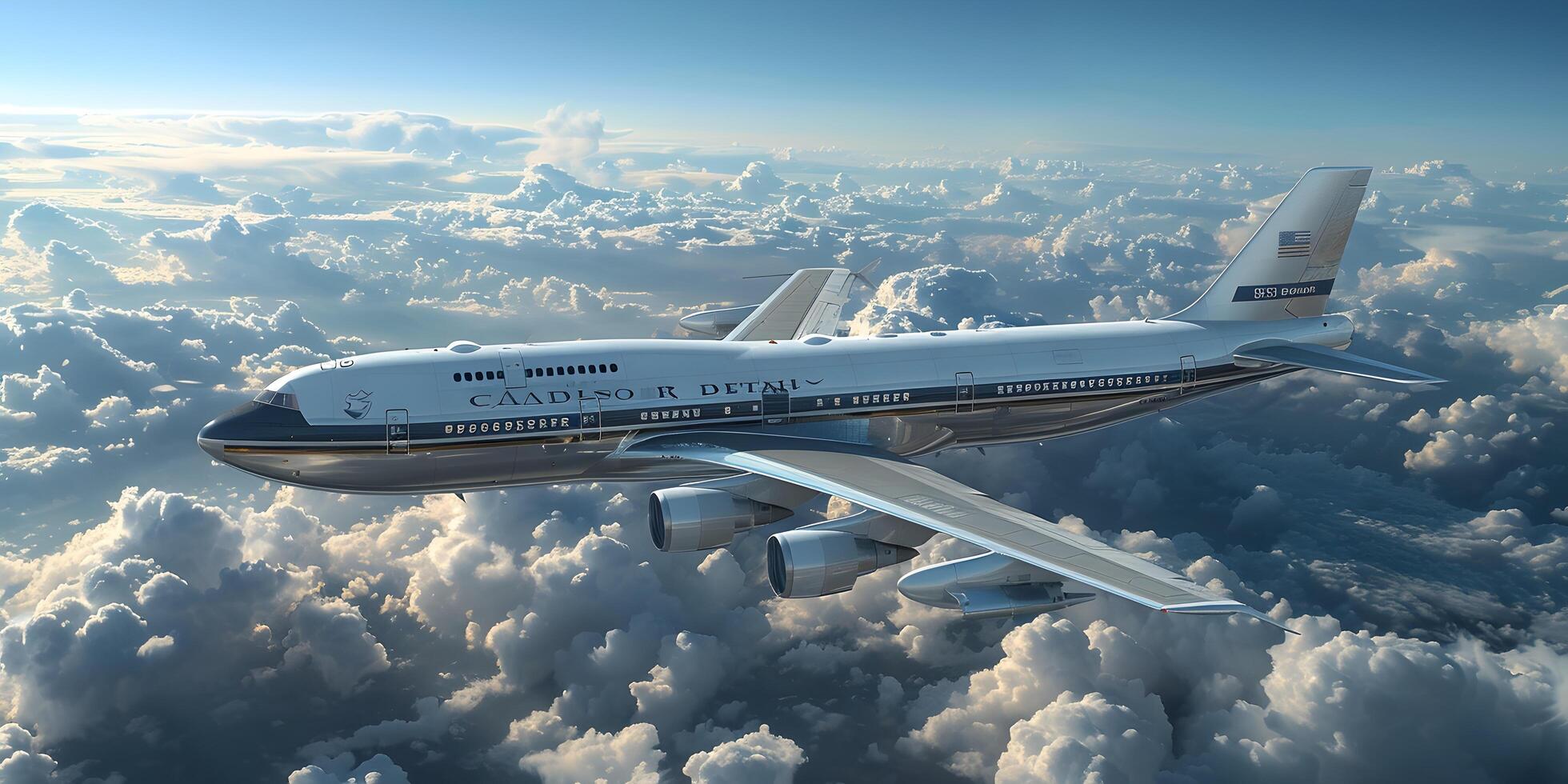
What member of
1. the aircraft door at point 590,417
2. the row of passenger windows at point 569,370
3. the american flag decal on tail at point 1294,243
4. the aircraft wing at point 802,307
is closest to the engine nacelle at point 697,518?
the aircraft door at point 590,417

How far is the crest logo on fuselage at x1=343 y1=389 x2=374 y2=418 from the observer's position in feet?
112

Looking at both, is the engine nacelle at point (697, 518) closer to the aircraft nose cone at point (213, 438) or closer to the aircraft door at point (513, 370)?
the aircraft door at point (513, 370)

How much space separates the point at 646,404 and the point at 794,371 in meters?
7.00

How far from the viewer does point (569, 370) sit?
122ft

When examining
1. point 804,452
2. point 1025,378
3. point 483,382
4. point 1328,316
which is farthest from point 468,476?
point 1328,316

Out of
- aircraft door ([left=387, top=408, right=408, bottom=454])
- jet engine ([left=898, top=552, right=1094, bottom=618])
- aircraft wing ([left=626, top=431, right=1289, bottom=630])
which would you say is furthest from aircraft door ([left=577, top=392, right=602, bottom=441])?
jet engine ([left=898, top=552, right=1094, bottom=618])

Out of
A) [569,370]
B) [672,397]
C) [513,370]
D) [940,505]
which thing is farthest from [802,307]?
[940,505]

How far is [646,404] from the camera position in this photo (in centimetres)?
3747

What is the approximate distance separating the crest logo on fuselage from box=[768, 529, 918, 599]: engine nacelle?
16801mm

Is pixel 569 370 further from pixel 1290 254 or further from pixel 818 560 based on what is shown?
pixel 1290 254

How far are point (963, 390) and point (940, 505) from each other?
11.4 m

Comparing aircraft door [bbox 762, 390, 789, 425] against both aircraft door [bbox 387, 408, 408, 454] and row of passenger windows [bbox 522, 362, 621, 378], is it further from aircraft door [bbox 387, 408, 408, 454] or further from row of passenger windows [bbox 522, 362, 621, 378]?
aircraft door [bbox 387, 408, 408, 454]

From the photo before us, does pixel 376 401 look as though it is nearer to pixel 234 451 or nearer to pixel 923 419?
pixel 234 451

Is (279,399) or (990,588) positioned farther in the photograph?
(279,399)
